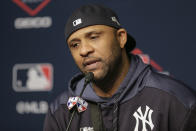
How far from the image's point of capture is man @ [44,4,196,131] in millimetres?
975

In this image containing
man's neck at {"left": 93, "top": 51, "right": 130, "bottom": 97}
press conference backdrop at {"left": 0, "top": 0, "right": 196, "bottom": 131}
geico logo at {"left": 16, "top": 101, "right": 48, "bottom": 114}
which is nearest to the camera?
man's neck at {"left": 93, "top": 51, "right": 130, "bottom": 97}

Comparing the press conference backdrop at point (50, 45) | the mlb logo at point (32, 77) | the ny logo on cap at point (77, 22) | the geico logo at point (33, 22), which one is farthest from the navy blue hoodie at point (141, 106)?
the geico logo at point (33, 22)

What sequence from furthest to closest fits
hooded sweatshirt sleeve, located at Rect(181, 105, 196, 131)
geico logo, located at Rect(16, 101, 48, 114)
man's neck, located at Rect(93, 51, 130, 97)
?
geico logo, located at Rect(16, 101, 48, 114), man's neck, located at Rect(93, 51, 130, 97), hooded sweatshirt sleeve, located at Rect(181, 105, 196, 131)

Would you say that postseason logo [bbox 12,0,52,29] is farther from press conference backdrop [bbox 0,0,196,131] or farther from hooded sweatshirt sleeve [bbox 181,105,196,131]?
hooded sweatshirt sleeve [bbox 181,105,196,131]

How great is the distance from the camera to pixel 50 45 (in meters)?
1.77

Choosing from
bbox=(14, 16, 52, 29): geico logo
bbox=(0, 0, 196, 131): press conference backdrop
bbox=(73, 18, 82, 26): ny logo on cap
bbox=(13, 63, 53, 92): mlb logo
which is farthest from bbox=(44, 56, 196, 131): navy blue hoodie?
bbox=(14, 16, 52, 29): geico logo

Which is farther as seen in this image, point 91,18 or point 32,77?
point 32,77

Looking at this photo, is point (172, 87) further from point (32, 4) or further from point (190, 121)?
point (32, 4)

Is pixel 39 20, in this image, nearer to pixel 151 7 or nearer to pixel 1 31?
pixel 1 31

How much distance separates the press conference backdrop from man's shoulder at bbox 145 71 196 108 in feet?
1.74

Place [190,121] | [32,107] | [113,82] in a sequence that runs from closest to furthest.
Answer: [190,121] < [113,82] < [32,107]

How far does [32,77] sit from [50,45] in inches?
8.9

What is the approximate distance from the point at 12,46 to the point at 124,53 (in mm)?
956

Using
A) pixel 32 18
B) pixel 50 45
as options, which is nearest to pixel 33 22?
pixel 32 18
